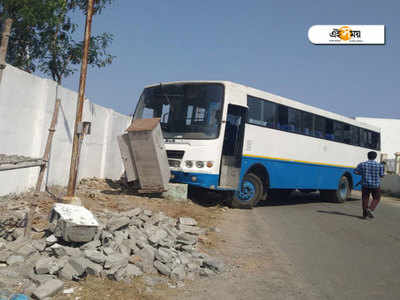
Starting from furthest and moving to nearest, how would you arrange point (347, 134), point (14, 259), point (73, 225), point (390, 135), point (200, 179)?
point (390, 135) → point (347, 134) → point (200, 179) → point (73, 225) → point (14, 259)

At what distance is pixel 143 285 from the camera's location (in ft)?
14.3

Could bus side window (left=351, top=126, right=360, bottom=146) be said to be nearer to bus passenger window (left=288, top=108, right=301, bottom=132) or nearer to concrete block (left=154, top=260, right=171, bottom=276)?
bus passenger window (left=288, top=108, right=301, bottom=132)

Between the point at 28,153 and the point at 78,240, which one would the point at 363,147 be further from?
the point at 78,240

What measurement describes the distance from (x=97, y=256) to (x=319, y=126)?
1141 centimetres

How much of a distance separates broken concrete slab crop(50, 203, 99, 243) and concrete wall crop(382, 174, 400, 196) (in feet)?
86.3

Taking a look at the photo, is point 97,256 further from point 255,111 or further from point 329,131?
point 329,131

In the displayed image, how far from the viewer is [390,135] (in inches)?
1679

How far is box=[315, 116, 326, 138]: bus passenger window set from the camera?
14.3m

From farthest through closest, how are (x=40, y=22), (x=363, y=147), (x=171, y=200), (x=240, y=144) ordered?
(x=363, y=147) → (x=40, y=22) → (x=240, y=144) → (x=171, y=200)

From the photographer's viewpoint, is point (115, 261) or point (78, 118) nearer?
point (115, 261)

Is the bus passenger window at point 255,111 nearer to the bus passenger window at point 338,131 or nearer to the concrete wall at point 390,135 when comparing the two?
the bus passenger window at point 338,131

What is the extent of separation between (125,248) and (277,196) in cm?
1202


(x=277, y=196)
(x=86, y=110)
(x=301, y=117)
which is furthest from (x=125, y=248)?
(x=277, y=196)

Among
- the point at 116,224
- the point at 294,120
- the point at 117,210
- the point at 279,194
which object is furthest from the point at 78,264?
the point at 279,194
